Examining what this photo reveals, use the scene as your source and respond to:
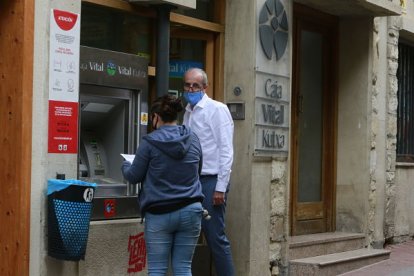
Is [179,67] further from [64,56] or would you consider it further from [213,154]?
[64,56]

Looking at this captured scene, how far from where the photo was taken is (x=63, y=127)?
6.09 m

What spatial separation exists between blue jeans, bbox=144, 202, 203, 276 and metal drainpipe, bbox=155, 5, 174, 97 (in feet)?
5.36

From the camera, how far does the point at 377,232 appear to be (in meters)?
10.7

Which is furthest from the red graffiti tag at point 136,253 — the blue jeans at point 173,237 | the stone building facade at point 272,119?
the blue jeans at point 173,237

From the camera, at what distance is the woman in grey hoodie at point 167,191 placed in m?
5.55

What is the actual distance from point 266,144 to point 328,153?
248cm

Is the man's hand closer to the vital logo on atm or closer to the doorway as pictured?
the vital logo on atm

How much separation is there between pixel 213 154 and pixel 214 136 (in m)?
0.15

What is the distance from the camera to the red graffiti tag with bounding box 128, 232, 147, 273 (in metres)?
6.77

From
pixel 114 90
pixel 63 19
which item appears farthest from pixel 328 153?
pixel 63 19

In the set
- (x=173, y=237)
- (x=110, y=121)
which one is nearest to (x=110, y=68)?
(x=110, y=121)

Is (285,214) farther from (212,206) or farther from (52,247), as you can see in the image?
(52,247)

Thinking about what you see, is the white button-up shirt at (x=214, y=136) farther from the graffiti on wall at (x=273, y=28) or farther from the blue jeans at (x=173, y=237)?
the graffiti on wall at (x=273, y=28)

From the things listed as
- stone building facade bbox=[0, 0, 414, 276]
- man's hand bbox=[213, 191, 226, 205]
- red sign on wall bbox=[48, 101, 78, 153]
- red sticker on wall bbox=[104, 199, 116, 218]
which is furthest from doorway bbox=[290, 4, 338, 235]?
red sign on wall bbox=[48, 101, 78, 153]
